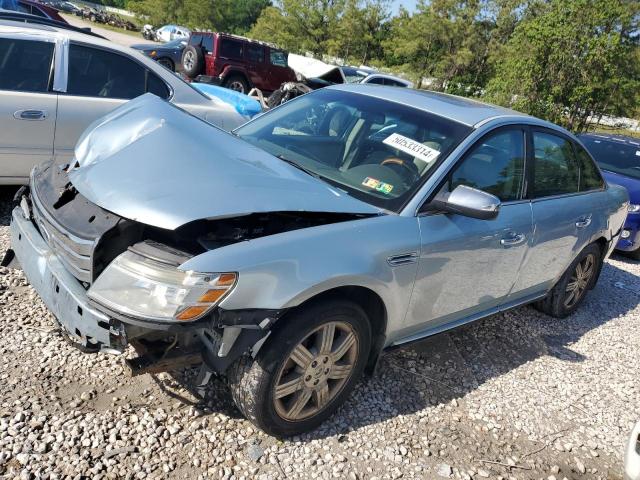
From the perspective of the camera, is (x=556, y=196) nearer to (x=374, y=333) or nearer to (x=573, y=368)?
(x=573, y=368)

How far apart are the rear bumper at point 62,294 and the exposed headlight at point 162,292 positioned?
0.09 meters

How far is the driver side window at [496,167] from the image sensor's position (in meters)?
3.13

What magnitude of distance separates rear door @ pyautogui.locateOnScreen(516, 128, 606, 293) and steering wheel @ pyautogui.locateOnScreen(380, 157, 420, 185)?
108 cm

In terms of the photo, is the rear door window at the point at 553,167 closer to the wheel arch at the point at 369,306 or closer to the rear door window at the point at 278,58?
the wheel arch at the point at 369,306

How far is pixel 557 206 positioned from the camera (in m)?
3.86

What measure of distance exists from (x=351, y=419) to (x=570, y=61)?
14.4 m

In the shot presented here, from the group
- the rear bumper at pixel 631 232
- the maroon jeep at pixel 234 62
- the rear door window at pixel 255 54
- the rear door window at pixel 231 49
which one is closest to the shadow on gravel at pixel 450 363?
the rear bumper at pixel 631 232

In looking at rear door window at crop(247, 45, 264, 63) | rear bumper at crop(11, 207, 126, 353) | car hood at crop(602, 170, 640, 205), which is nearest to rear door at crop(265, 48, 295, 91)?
rear door window at crop(247, 45, 264, 63)

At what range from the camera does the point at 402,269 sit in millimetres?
2756

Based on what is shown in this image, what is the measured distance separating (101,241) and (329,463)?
4.90 feet

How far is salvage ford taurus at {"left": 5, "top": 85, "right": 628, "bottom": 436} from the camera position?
7.39ft

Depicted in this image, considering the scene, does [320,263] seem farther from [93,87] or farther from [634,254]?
[634,254]

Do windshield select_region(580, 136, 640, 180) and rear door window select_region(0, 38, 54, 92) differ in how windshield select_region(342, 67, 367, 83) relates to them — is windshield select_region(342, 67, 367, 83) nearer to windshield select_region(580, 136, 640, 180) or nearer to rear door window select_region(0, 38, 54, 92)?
windshield select_region(580, 136, 640, 180)

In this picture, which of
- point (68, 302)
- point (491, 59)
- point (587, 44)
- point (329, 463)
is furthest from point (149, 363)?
point (491, 59)
